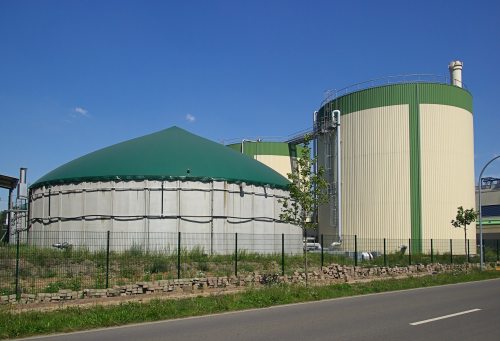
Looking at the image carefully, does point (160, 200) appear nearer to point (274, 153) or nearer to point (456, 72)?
point (274, 153)

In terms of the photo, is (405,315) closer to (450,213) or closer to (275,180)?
(275,180)

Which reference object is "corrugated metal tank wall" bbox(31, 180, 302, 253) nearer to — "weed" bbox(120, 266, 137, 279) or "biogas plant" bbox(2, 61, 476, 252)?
"biogas plant" bbox(2, 61, 476, 252)

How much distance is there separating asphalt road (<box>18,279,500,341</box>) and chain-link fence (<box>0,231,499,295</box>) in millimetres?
6530

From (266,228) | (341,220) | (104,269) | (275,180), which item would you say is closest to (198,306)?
(104,269)

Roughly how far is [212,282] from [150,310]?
6.64m

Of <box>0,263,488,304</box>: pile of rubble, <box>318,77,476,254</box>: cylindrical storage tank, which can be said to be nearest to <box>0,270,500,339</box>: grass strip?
<box>0,263,488,304</box>: pile of rubble

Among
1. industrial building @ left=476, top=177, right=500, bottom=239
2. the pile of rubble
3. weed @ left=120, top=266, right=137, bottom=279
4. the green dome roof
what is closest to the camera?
the pile of rubble

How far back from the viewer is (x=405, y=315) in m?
12.0

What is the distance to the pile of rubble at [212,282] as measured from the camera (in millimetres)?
15086

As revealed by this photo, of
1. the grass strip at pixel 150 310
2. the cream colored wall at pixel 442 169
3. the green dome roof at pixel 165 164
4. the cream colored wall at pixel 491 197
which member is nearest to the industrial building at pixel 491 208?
the cream colored wall at pixel 491 197

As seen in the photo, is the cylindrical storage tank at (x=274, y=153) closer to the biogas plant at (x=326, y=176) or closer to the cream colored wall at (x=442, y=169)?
the biogas plant at (x=326, y=176)

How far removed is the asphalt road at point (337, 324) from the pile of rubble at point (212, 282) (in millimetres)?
5030

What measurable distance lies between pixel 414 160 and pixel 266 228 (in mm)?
16182

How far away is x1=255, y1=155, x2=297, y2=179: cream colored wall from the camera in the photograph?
5900cm
